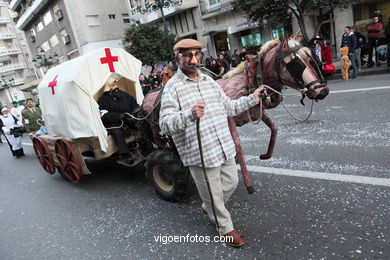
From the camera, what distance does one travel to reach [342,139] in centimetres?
495

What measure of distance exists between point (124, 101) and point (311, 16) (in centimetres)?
1705

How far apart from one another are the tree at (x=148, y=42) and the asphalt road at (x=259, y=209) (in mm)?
16562

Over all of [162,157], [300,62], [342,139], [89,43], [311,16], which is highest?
[89,43]

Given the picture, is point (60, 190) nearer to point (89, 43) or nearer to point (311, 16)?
point (311, 16)

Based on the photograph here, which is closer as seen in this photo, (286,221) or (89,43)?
(286,221)

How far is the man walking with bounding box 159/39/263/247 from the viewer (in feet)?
8.16

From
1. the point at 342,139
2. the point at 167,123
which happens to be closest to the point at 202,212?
the point at 167,123

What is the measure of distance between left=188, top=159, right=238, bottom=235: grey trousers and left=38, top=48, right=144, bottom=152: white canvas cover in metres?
2.05

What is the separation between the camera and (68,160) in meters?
4.83

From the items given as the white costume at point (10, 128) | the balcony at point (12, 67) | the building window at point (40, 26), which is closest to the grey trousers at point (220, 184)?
the white costume at point (10, 128)

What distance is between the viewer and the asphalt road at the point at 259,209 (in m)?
2.72

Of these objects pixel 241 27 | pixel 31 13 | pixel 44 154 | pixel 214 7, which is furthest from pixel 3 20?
pixel 44 154

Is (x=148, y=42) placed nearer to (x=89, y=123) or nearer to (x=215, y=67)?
(x=215, y=67)

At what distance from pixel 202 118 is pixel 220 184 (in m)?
0.68
